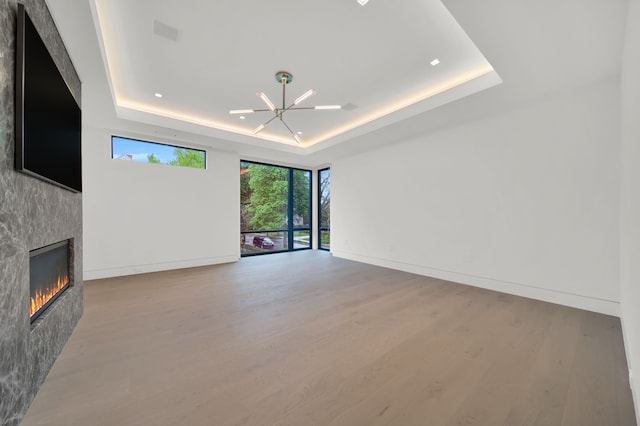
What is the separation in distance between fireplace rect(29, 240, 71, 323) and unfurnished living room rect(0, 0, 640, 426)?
0.11 feet

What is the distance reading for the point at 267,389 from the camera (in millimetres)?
1719

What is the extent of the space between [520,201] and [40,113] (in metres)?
5.26

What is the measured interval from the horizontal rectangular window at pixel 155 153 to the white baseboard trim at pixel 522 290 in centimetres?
508

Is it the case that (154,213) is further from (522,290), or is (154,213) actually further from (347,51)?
(522,290)

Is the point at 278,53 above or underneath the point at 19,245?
above

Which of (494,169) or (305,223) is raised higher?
(494,169)

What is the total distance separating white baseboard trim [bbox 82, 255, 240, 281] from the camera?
4547 mm

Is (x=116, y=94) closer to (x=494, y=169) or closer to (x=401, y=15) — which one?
(x=401, y=15)

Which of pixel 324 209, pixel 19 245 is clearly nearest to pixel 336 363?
pixel 19 245

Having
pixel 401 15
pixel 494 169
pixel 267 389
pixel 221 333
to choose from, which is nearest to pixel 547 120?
pixel 494 169

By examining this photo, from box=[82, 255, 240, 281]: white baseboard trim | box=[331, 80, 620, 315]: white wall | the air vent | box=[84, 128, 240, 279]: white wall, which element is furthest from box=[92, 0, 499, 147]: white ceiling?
box=[82, 255, 240, 281]: white baseboard trim

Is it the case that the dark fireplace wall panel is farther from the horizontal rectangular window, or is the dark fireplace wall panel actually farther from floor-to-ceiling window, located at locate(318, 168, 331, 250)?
floor-to-ceiling window, located at locate(318, 168, 331, 250)

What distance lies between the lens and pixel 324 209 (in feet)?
27.0

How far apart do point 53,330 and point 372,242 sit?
5292mm
